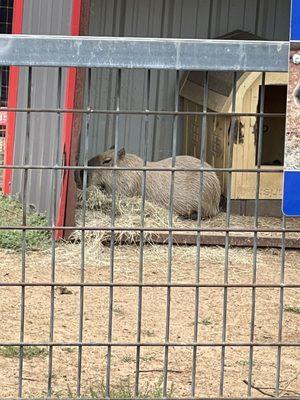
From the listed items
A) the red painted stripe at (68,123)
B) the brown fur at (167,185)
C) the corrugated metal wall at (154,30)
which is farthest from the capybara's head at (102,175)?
the red painted stripe at (68,123)

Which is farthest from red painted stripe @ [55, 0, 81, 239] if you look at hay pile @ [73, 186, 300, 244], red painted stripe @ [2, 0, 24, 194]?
red painted stripe @ [2, 0, 24, 194]

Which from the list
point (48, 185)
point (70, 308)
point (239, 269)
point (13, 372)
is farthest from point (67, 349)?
point (48, 185)

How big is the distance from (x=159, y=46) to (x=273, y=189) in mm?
6213

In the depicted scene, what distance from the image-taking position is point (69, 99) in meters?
8.21

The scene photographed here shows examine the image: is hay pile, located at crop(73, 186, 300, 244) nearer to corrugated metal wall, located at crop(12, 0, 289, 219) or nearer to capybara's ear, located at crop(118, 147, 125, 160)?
capybara's ear, located at crop(118, 147, 125, 160)

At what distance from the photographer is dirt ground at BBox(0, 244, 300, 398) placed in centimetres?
499

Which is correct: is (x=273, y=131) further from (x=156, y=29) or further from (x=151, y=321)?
(x=151, y=321)

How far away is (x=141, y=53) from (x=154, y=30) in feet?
22.6

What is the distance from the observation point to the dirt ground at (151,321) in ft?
16.4

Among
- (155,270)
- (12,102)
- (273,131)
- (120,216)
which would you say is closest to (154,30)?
(273,131)

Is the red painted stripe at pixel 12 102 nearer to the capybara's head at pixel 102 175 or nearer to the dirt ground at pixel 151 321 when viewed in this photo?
the capybara's head at pixel 102 175

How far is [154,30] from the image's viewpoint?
1039 centimetres

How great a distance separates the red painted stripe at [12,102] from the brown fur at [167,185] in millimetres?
728

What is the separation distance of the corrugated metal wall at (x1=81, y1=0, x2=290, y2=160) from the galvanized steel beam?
6627 millimetres
